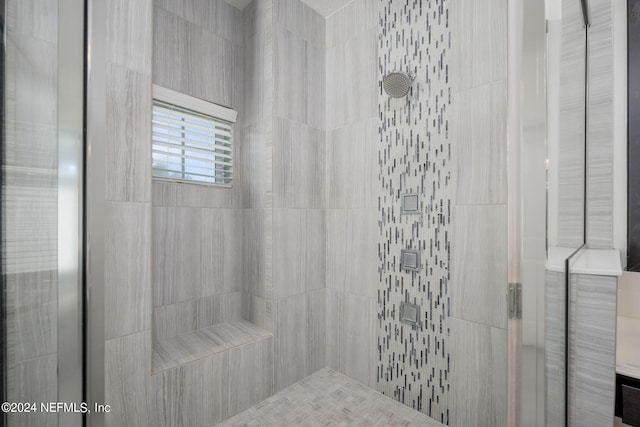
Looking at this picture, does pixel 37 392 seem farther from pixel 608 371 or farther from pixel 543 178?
pixel 608 371

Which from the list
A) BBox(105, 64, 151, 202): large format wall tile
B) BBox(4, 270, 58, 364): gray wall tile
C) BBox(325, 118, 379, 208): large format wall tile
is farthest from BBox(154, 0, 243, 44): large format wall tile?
BBox(4, 270, 58, 364): gray wall tile

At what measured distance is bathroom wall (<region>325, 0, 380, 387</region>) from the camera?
1709mm

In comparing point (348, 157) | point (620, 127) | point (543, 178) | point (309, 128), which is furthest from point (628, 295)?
point (309, 128)

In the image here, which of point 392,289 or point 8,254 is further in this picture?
point 392,289

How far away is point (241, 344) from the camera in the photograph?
1.52m

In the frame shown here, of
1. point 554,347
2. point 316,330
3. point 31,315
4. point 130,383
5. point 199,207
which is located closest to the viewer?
point 31,315

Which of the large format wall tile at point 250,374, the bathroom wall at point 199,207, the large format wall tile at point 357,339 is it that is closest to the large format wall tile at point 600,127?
the large format wall tile at point 357,339

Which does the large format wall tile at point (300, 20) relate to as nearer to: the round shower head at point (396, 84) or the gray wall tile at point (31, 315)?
the round shower head at point (396, 84)

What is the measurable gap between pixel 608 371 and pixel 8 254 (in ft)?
5.61

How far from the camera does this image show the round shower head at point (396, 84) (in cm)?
149

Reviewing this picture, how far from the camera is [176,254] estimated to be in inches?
65.4

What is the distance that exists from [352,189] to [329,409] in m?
1.30

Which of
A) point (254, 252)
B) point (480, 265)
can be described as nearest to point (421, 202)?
point (480, 265)

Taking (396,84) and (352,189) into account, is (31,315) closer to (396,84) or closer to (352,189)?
(352,189)
